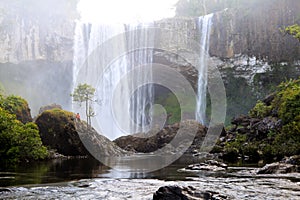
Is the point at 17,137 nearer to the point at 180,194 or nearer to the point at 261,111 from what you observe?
the point at 180,194

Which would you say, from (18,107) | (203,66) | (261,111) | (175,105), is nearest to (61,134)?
(18,107)

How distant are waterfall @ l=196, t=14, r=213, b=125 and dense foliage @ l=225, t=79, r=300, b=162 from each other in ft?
67.9

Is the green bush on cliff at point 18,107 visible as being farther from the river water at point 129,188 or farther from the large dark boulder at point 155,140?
the river water at point 129,188

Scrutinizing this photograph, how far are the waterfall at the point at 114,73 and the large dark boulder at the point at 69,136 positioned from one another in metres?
19.1

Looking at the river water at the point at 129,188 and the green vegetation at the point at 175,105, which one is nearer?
the river water at the point at 129,188

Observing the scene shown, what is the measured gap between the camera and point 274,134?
26672 mm

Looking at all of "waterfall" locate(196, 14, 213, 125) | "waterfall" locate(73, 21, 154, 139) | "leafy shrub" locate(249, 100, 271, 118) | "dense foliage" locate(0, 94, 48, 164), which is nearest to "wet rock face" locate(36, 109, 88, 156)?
"dense foliage" locate(0, 94, 48, 164)

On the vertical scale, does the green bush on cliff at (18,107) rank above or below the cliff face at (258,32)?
below

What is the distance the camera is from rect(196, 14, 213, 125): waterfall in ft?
178

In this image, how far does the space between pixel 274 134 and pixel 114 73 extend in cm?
3143

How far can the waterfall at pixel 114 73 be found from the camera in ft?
173

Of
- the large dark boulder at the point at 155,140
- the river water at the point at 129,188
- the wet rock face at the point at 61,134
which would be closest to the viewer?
the river water at the point at 129,188

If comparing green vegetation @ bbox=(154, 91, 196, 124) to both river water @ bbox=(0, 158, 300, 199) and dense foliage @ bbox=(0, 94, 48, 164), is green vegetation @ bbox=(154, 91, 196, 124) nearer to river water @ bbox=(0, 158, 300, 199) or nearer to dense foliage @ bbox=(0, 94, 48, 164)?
dense foliage @ bbox=(0, 94, 48, 164)

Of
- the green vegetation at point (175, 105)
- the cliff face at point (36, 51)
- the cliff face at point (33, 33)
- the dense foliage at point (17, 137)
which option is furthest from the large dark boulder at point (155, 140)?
the cliff face at point (33, 33)
